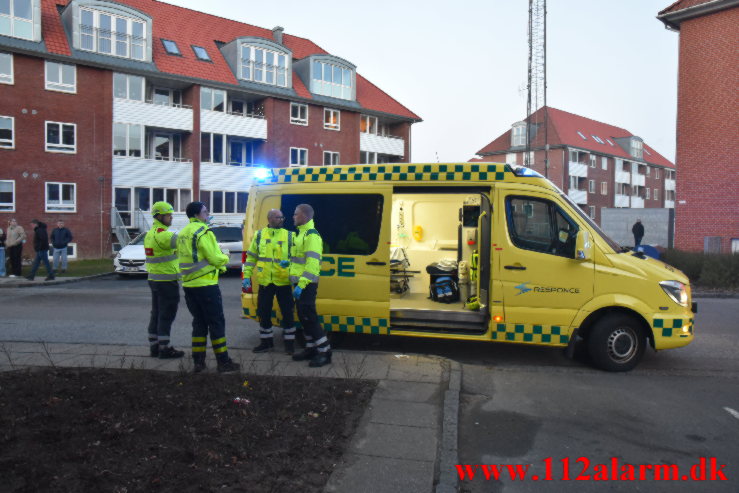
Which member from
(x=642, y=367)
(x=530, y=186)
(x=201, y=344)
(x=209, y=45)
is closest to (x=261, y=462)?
(x=201, y=344)

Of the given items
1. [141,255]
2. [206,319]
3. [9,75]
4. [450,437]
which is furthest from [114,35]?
[450,437]

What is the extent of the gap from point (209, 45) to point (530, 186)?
3202 centimetres

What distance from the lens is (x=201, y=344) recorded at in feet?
21.0

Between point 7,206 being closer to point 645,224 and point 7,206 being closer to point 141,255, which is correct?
point 141,255

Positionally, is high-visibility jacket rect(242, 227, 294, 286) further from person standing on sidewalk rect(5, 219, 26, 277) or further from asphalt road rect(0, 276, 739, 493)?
person standing on sidewalk rect(5, 219, 26, 277)

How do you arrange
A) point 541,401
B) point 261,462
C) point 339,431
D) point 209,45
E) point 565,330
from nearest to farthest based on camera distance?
point 261,462 < point 339,431 < point 541,401 < point 565,330 < point 209,45

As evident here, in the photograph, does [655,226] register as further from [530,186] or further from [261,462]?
[261,462]

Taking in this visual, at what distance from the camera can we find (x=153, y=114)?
100.0ft

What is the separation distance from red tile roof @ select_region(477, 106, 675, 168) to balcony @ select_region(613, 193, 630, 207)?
4281 millimetres

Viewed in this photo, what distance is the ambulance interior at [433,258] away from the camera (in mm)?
7547

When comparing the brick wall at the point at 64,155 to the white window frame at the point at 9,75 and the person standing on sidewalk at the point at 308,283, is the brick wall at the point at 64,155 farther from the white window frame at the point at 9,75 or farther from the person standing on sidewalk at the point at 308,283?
the person standing on sidewalk at the point at 308,283

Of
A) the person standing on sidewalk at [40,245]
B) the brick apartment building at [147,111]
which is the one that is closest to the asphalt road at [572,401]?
the person standing on sidewalk at [40,245]

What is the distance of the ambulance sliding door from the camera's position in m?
7.46

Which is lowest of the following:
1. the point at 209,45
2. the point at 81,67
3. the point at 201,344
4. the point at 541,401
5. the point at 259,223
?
the point at 541,401
